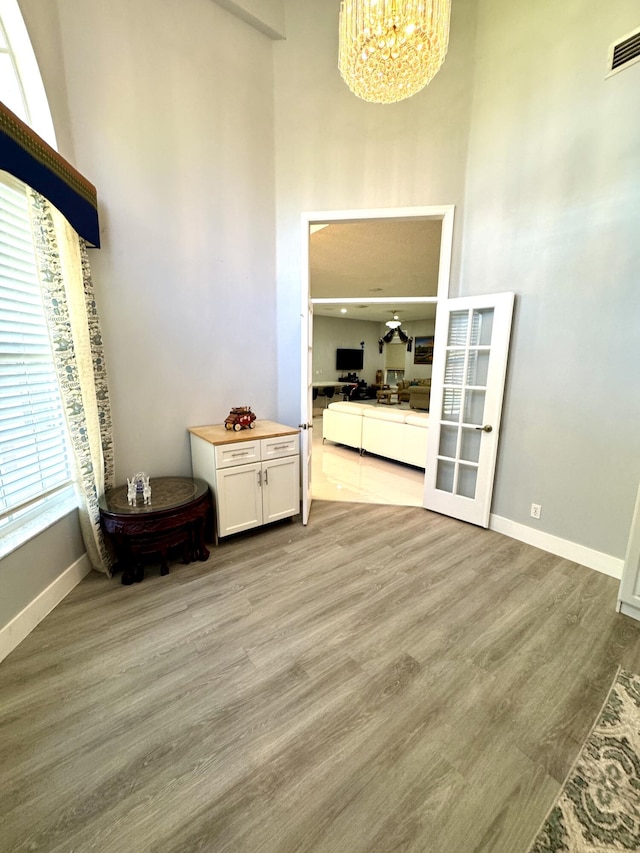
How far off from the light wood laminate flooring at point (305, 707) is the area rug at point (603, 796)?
5cm

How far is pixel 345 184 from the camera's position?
9.66 ft

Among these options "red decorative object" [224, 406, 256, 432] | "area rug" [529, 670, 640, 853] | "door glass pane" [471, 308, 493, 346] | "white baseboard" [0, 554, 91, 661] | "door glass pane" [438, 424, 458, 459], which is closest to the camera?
"area rug" [529, 670, 640, 853]

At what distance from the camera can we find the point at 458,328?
3076 mm

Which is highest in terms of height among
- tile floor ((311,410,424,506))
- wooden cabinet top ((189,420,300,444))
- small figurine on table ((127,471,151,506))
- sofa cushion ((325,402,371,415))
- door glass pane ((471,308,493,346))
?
door glass pane ((471,308,493,346))

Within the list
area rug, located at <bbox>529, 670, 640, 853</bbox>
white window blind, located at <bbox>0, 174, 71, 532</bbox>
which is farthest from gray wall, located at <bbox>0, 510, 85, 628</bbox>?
area rug, located at <bbox>529, 670, 640, 853</bbox>

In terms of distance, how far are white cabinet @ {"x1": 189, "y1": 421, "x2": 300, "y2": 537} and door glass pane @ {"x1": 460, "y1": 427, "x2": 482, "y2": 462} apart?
1.53 metres

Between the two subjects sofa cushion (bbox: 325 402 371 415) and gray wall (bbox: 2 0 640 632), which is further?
sofa cushion (bbox: 325 402 371 415)

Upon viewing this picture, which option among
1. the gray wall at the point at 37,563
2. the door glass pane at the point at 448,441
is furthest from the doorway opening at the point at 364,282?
the gray wall at the point at 37,563

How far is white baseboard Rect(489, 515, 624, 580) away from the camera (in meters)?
2.40

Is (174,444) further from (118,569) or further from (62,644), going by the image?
(62,644)

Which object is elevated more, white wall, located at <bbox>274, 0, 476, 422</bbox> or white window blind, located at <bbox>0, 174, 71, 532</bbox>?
white wall, located at <bbox>274, 0, 476, 422</bbox>

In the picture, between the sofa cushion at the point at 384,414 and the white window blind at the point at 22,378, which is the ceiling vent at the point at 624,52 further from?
the white window blind at the point at 22,378

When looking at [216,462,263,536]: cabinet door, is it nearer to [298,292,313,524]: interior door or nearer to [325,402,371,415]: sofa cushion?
[298,292,313,524]: interior door

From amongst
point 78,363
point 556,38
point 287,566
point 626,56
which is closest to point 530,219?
point 626,56
